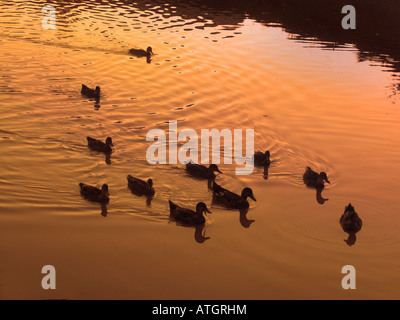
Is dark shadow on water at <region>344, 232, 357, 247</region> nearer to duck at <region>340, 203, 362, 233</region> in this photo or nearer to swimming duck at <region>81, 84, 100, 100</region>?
duck at <region>340, 203, 362, 233</region>

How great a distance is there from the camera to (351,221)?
11312 millimetres

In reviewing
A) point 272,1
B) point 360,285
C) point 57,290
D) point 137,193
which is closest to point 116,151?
point 137,193

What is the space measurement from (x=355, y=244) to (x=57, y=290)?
575cm

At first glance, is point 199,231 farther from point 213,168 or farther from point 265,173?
point 265,173

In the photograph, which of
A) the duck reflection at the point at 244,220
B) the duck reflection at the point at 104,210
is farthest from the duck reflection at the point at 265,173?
the duck reflection at the point at 104,210

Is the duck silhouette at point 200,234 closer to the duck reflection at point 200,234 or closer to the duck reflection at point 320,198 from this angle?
the duck reflection at point 200,234

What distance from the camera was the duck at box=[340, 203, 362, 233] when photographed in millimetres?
11320

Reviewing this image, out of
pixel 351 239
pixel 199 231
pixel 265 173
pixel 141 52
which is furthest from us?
pixel 141 52

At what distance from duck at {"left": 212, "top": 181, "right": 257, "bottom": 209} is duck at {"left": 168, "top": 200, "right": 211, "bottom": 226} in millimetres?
810

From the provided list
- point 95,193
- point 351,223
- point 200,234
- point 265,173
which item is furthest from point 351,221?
point 95,193

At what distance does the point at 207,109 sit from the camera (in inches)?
711

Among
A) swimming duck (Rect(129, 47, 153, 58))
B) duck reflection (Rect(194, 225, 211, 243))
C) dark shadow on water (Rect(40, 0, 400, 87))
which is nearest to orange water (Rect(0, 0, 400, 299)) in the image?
duck reflection (Rect(194, 225, 211, 243))

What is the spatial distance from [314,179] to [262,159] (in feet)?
4.83
